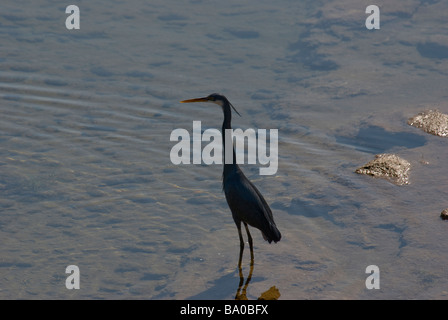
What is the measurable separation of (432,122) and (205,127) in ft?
12.9

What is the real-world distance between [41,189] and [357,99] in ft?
20.9

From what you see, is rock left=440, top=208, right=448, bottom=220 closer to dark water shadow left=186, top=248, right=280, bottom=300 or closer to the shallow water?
the shallow water

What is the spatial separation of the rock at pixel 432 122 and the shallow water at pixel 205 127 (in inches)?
7.3

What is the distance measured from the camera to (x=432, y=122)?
10695mm

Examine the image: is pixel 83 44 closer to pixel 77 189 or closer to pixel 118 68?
pixel 118 68

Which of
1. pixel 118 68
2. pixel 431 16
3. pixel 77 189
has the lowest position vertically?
pixel 77 189

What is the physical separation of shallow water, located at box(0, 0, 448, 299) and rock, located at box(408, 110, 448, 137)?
185mm

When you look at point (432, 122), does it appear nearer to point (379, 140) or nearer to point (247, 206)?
point (379, 140)

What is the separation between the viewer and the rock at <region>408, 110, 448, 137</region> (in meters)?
10.4

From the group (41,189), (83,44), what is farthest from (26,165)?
(83,44)

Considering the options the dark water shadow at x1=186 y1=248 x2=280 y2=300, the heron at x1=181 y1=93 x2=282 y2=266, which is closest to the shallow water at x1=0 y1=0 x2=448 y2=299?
the dark water shadow at x1=186 y1=248 x2=280 y2=300

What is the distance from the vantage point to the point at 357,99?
1207cm

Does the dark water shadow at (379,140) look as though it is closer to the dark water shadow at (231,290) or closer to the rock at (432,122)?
the rock at (432,122)

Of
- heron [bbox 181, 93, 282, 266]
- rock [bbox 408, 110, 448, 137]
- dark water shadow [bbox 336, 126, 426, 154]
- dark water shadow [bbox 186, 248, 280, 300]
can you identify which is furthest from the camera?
rock [bbox 408, 110, 448, 137]
